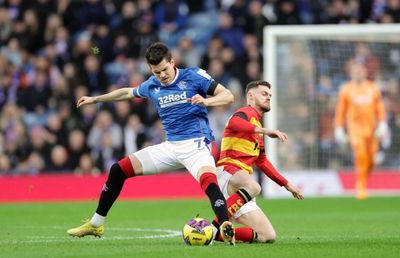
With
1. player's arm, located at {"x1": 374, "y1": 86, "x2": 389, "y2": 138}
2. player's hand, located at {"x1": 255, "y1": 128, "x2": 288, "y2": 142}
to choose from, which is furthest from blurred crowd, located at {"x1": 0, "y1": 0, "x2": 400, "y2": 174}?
player's hand, located at {"x1": 255, "y1": 128, "x2": 288, "y2": 142}

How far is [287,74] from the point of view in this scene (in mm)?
21219

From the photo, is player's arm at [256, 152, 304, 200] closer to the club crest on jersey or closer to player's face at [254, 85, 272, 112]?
player's face at [254, 85, 272, 112]

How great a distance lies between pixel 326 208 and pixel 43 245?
7750 mm

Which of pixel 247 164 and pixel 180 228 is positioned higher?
pixel 247 164

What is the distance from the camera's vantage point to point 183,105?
988cm

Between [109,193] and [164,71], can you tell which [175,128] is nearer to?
[164,71]

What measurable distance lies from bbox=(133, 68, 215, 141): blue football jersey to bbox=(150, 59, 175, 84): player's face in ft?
0.29

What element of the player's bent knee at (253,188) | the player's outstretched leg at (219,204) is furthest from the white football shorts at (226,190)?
the player's outstretched leg at (219,204)

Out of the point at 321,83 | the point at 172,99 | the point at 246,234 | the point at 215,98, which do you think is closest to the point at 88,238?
the point at 246,234

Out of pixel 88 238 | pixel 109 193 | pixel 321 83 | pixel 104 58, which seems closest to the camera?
pixel 109 193

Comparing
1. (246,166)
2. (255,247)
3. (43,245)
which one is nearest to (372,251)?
(255,247)

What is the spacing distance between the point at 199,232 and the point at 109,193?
44.7 inches

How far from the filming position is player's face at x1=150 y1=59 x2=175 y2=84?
31.6 ft

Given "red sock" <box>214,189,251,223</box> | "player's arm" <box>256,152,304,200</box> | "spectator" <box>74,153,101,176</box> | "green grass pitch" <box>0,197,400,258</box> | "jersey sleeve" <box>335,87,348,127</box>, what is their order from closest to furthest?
"green grass pitch" <box>0,197,400,258</box>, "red sock" <box>214,189,251,223</box>, "player's arm" <box>256,152,304,200</box>, "jersey sleeve" <box>335,87,348,127</box>, "spectator" <box>74,153,101,176</box>
